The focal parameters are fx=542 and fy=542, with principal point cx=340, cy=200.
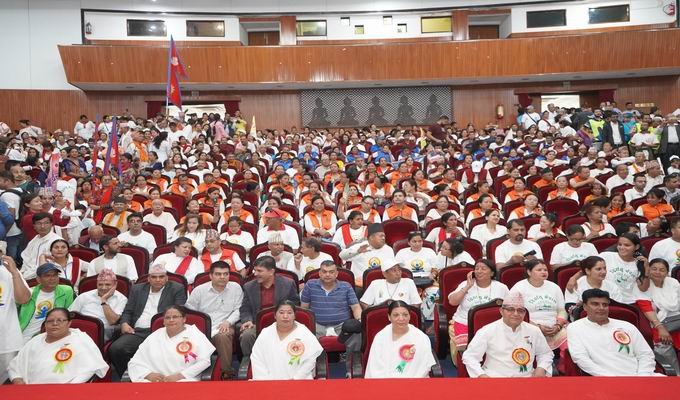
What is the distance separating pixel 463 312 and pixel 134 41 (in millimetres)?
17851

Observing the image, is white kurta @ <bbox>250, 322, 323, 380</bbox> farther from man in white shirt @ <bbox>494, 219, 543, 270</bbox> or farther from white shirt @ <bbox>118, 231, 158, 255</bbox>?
white shirt @ <bbox>118, 231, 158, 255</bbox>

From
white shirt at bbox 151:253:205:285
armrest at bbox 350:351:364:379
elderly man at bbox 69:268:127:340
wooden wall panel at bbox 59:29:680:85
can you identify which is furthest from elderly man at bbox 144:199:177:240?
wooden wall panel at bbox 59:29:680:85

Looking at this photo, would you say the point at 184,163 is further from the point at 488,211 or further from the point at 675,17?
the point at 675,17

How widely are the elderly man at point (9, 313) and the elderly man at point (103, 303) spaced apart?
0.66 m

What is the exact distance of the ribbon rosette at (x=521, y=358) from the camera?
3768 mm

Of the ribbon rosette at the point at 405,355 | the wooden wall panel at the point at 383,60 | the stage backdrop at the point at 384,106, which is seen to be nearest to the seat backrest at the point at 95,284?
the ribbon rosette at the point at 405,355

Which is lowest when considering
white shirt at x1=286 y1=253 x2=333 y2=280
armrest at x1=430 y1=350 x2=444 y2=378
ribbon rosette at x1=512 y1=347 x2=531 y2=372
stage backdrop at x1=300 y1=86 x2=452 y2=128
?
armrest at x1=430 y1=350 x2=444 y2=378

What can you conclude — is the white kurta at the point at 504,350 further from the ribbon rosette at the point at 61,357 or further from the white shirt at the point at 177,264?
the white shirt at the point at 177,264

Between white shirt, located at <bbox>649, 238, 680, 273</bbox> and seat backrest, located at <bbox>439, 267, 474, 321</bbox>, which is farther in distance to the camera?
white shirt, located at <bbox>649, 238, 680, 273</bbox>

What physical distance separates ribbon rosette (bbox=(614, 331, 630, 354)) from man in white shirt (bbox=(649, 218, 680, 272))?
1.96 m

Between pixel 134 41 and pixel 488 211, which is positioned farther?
pixel 134 41

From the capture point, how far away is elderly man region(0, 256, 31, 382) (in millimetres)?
3965

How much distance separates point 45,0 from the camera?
728 inches

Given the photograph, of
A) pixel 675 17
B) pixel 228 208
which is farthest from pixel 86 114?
pixel 675 17
